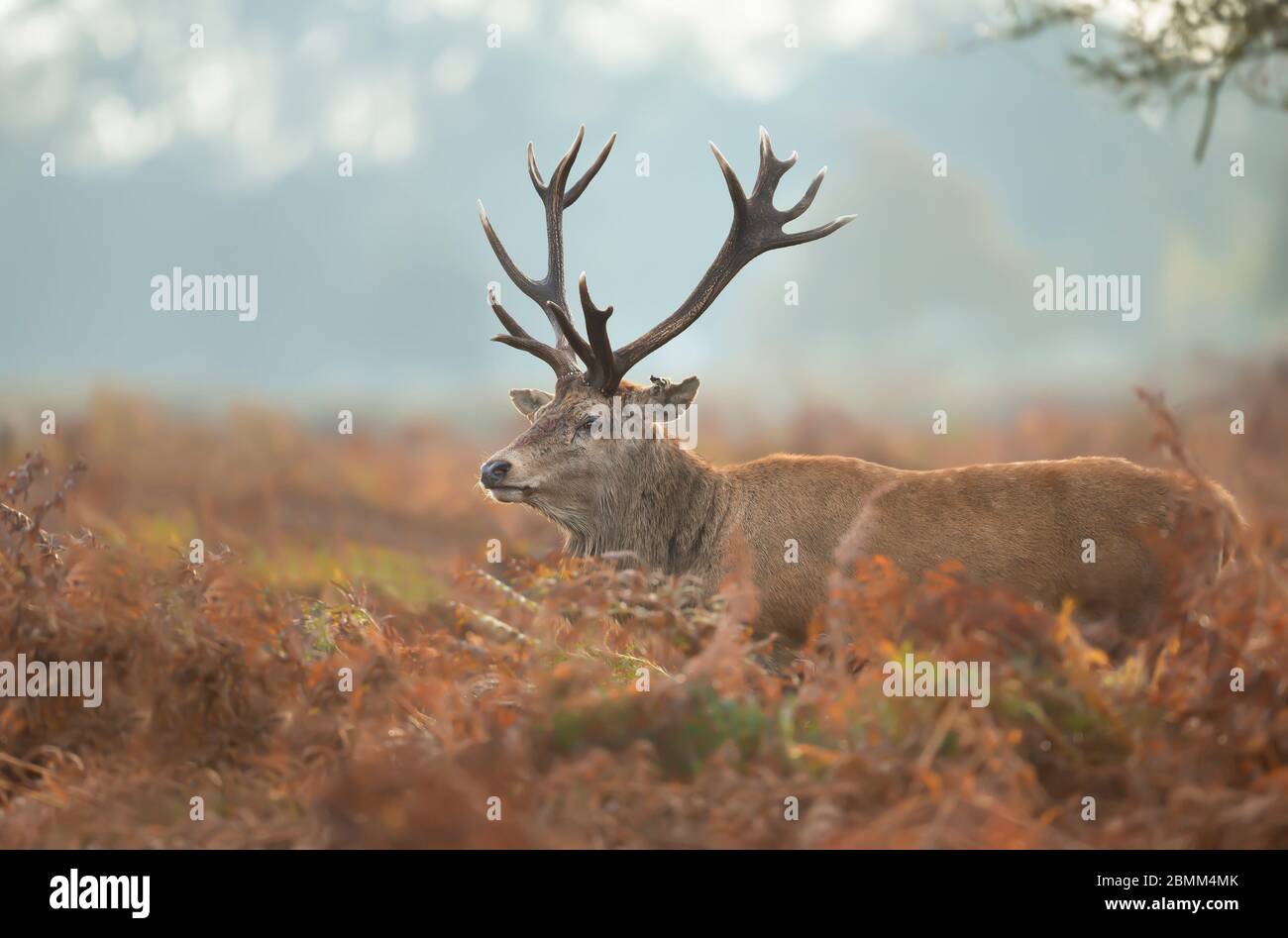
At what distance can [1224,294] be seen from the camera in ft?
231

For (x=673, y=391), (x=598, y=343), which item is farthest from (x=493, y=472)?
(x=673, y=391)

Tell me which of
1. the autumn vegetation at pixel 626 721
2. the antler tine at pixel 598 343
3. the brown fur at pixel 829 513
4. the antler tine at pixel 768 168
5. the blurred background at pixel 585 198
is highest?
the blurred background at pixel 585 198

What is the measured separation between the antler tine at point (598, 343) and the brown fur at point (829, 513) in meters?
0.12

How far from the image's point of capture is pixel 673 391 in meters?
7.32

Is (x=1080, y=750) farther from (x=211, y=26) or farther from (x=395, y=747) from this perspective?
(x=211, y=26)

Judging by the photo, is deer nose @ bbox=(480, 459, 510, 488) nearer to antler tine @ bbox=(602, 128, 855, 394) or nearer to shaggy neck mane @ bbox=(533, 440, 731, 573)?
shaggy neck mane @ bbox=(533, 440, 731, 573)

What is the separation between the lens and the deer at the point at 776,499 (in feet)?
20.2

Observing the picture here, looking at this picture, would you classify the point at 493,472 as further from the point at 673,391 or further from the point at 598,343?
the point at 673,391

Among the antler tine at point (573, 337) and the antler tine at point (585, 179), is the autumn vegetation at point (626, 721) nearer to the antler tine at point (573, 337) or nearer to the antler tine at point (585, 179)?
the antler tine at point (573, 337)

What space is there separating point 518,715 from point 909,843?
1622mm

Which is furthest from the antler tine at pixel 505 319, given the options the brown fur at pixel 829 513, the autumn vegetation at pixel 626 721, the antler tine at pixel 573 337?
the autumn vegetation at pixel 626 721

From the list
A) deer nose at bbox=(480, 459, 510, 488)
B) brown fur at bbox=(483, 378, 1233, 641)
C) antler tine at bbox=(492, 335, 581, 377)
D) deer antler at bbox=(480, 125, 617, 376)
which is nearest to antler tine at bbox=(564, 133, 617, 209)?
deer antler at bbox=(480, 125, 617, 376)

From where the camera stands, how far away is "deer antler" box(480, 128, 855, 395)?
716 centimetres

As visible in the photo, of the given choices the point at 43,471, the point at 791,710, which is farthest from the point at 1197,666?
the point at 43,471
